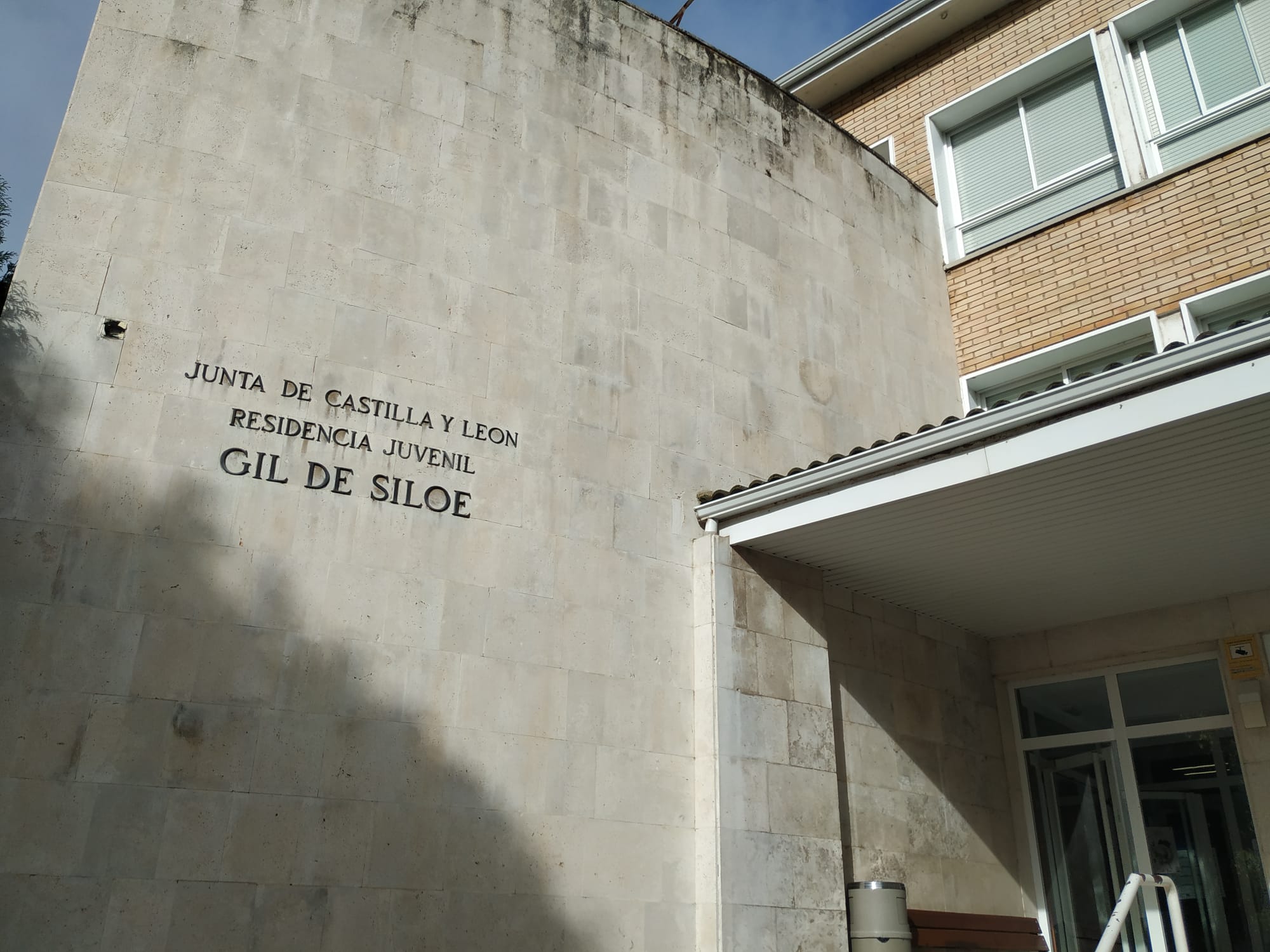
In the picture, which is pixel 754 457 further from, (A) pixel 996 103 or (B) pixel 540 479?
(A) pixel 996 103

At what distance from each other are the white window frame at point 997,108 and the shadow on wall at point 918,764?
576cm

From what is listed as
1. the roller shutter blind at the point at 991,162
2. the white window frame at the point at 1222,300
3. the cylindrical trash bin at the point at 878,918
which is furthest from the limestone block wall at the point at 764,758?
the roller shutter blind at the point at 991,162

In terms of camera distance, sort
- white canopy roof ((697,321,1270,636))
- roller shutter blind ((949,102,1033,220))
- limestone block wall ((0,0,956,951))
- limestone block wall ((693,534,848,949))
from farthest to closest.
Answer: roller shutter blind ((949,102,1033,220)), limestone block wall ((693,534,848,949)), white canopy roof ((697,321,1270,636)), limestone block wall ((0,0,956,951))

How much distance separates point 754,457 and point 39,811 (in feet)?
20.3

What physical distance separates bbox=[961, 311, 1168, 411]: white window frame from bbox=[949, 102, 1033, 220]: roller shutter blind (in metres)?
2.36

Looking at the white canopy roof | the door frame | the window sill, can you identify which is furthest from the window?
the door frame

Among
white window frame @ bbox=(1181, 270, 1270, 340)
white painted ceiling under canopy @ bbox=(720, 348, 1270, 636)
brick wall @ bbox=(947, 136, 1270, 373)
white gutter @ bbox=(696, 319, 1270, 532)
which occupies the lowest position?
white painted ceiling under canopy @ bbox=(720, 348, 1270, 636)

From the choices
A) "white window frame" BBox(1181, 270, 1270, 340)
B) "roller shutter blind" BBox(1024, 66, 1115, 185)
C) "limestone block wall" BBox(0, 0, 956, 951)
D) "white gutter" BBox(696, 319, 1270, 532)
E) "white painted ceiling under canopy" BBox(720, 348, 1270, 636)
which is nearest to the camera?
"limestone block wall" BBox(0, 0, 956, 951)

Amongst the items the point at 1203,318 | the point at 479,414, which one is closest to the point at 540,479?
the point at 479,414

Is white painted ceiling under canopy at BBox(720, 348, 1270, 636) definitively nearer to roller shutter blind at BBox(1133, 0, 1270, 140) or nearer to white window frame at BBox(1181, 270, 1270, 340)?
white window frame at BBox(1181, 270, 1270, 340)

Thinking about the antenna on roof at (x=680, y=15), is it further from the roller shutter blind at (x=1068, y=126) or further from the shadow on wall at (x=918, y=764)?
the shadow on wall at (x=918, y=764)

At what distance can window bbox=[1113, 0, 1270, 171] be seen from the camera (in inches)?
451

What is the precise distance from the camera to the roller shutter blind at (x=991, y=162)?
523 inches

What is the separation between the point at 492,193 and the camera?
29.3 ft
